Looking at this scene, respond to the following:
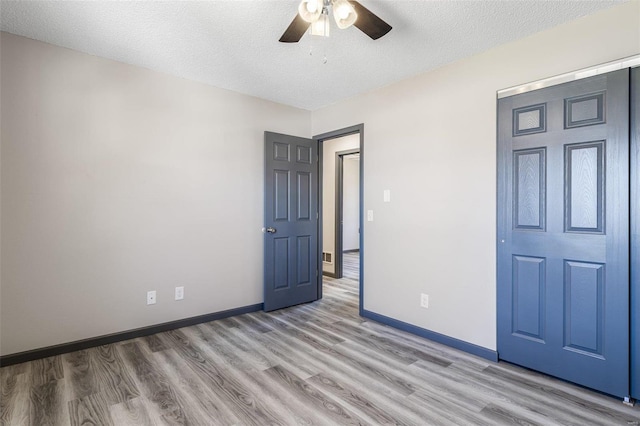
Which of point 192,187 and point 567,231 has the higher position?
point 192,187

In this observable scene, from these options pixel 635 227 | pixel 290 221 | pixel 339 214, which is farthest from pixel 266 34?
pixel 339 214

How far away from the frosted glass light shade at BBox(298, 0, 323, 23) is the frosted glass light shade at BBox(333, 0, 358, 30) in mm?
94

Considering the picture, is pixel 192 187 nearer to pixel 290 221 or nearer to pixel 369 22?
pixel 290 221

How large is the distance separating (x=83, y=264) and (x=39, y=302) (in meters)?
0.39

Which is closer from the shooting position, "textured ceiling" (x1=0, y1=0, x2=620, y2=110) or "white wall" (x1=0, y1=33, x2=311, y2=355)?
"textured ceiling" (x1=0, y1=0, x2=620, y2=110)

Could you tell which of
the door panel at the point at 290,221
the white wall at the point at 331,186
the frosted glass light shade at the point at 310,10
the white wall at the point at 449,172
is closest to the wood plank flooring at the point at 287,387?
the white wall at the point at 449,172

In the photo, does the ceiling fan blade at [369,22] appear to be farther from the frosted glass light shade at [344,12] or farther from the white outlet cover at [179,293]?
the white outlet cover at [179,293]

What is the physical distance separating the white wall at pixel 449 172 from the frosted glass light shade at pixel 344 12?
57.2 inches

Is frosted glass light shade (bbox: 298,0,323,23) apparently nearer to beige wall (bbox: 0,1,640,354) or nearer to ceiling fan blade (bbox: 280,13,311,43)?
ceiling fan blade (bbox: 280,13,311,43)

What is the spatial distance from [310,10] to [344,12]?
0.18 meters

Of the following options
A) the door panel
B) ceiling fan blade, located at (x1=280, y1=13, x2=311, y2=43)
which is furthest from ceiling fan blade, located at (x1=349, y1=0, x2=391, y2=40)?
the door panel

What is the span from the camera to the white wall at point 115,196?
2453 mm

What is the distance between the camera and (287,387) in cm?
217

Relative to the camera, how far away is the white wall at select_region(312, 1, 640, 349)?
7.45ft
